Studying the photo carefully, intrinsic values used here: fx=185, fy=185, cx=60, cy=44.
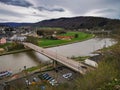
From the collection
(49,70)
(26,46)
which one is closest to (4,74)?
(49,70)

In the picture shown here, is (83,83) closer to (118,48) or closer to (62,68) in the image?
(118,48)

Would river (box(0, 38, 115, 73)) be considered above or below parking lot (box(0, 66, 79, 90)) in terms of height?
below

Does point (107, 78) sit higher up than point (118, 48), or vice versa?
point (118, 48)

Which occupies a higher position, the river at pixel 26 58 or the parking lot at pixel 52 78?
the parking lot at pixel 52 78

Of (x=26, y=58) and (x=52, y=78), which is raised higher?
(x=52, y=78)

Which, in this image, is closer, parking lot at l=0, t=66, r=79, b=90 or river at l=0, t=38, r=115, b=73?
parking lot at l=0, t=66, r=79, b=90

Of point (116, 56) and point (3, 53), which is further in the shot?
point (3, 53)

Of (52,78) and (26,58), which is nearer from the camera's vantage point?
(52,78)

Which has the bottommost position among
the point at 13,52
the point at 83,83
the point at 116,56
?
the point at 13,52

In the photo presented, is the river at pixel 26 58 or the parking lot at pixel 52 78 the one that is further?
the river at pixel 26 58

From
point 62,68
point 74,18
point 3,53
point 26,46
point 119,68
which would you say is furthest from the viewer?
point 74,18

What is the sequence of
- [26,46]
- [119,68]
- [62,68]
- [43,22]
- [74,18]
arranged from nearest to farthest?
[119,68] → [62,68] → [26,46] → [74,18] → [43,22]
